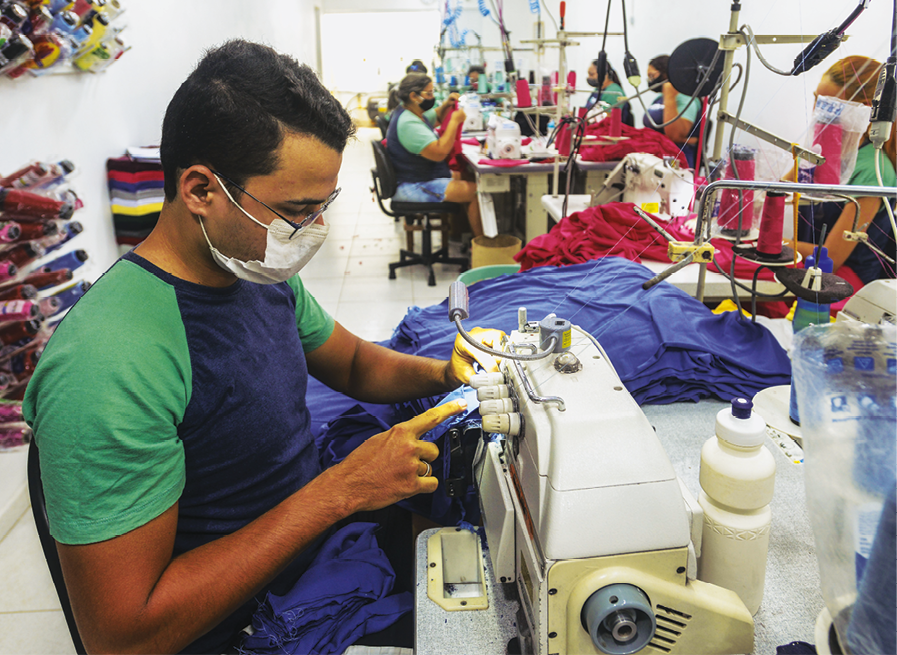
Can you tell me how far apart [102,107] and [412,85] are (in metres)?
2.14

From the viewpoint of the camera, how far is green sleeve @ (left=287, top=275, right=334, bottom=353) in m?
1.28

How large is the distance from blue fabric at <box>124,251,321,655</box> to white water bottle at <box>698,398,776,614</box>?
67 centimetres

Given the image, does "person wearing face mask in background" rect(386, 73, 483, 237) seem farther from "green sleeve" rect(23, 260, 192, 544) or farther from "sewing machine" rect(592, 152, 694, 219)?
"green sleeve" rect(23, 260, 192, 544)

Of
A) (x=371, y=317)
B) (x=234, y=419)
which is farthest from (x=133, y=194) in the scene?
(x=234, y=419)

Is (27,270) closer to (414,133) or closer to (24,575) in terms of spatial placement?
(24,575)

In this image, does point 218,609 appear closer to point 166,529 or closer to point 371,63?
point 166,529

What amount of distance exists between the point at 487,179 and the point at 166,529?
3342 millimetres

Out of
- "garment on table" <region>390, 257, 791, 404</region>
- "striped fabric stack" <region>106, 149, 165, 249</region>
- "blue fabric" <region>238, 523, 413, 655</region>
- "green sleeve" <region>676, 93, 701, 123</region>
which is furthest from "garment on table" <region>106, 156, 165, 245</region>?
"green sleeve" <region>676, 93, 701, 123</region>

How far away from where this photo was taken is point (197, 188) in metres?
0.89

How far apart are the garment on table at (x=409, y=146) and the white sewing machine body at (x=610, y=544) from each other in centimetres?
381

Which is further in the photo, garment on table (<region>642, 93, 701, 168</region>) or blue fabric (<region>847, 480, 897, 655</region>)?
garment on table (<region>642, 93, 701, 168</region>)

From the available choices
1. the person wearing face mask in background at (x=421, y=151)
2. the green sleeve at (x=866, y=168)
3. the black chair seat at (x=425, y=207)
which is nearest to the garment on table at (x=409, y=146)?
the person wearing face mask in background at (x=421, y=151)

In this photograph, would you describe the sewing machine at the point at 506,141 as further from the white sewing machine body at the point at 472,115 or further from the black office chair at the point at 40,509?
the black office chair at the point at 40,509

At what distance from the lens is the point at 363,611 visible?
95 cm
